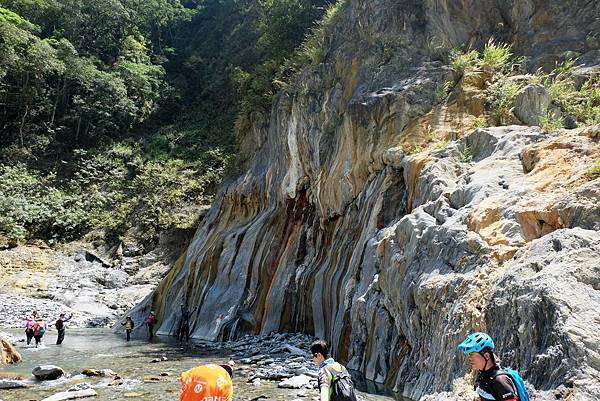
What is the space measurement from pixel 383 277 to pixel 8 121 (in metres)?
45.5

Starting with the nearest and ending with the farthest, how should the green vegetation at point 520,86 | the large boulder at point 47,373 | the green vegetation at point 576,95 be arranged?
1. the large boulder at point 47,373
2. the green vegetation at point 576,95
3. the green vegetation at point 520,86

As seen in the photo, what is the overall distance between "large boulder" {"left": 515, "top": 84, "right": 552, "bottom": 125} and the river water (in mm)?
8395

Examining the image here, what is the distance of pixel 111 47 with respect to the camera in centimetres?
5478

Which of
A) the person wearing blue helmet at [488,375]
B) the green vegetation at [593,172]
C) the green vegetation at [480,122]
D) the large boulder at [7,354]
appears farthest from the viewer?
the large boulder at [7,354]

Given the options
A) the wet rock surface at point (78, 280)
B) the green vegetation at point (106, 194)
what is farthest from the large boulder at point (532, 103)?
the green vegetation at point (106, 194)

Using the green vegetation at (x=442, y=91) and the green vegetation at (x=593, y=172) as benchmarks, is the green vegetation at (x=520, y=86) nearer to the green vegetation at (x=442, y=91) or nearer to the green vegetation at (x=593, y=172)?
the green vegetation at (x=442, y=91)

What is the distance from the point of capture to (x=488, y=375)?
12.0ft

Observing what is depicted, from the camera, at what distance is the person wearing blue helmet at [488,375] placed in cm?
353

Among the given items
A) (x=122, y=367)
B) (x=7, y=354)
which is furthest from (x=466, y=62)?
(x=7, y=354)

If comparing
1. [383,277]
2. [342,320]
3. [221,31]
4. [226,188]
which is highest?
[221,31]

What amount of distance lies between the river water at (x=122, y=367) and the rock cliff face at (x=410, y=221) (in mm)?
2382

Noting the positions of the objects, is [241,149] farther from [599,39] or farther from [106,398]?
[106,398]

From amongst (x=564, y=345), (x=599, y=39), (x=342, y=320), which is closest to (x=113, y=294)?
(x=342, y=320)

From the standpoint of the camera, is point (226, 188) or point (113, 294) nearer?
point (226, 188)
